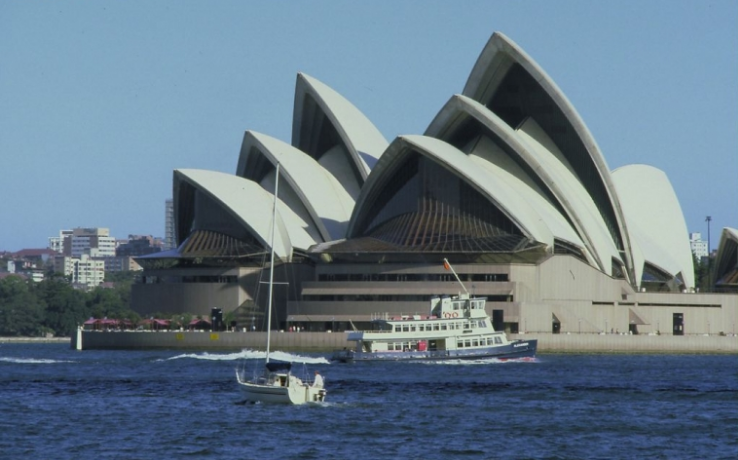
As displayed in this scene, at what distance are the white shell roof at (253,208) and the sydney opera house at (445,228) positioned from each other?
0.16 m

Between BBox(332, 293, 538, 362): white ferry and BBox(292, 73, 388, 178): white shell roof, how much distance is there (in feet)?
99.6

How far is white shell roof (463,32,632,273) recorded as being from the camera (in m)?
102

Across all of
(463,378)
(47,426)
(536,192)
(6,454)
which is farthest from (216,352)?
(6,454)

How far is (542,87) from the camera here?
340 feet

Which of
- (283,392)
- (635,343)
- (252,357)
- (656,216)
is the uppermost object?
(656,216)

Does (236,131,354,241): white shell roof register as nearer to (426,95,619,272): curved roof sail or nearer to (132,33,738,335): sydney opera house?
(132,33,738,335): sydney opera house

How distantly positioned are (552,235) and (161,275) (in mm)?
30056

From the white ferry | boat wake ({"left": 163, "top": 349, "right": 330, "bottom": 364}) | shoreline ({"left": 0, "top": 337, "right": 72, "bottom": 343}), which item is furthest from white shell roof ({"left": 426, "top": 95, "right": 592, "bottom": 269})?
shoreline ({"left": 0, "top": 337, "right": 72, "bottom": 343})

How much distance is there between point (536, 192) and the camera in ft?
347

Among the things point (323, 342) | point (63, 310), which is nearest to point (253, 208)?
point (323, 342)

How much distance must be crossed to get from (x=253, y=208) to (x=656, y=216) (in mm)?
31210

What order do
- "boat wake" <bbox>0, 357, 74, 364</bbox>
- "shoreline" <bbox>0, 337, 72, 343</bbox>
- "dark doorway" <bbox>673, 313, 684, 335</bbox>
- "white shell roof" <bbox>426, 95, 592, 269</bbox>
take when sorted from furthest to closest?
"shoreline" <bbox>0, 337, 72, 343</bbox>, "dark doorway" <bbox>673, 313, 684, 335</bbox>, "white shell roof" <bbox>426, 95, 592, 269</bbox>, "boat wake" <bbox>0, 357, 74, 364</bbox>

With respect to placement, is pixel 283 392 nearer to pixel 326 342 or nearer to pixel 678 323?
pixel 326 342

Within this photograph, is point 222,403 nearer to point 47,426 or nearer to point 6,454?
point 47,426
